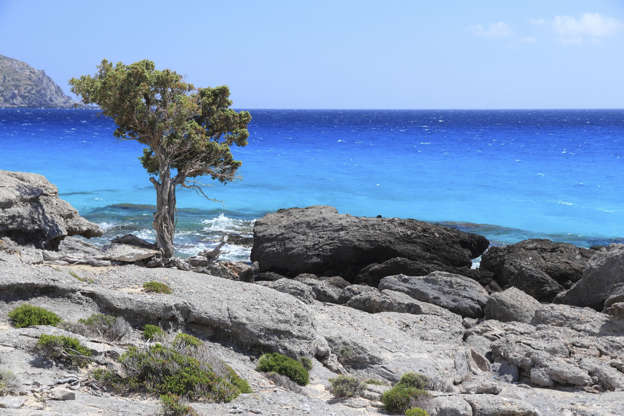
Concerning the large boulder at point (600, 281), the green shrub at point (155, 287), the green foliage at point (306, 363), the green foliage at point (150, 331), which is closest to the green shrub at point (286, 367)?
the green foliage at point (306, 363)

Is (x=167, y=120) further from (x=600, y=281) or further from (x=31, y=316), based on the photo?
(x=600, y=281)

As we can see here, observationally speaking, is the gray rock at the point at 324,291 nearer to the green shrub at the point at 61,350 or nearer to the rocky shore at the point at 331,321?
the rocky shore at the point at 331,321

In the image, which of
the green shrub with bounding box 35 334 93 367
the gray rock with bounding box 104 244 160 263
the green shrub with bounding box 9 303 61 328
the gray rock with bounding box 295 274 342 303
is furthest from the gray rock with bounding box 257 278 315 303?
the green shrub with bounding box 35 334 93 367

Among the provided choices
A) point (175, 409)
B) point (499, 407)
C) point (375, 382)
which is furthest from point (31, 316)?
point (499, 407)

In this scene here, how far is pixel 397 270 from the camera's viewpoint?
1129 inches

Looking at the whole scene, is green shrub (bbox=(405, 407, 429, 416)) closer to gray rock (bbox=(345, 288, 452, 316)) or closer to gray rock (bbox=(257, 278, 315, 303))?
gray rock (bbox=(257, 278, 315, 303))

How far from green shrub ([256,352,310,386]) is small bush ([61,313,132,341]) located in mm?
3530

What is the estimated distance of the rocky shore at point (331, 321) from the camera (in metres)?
12.5

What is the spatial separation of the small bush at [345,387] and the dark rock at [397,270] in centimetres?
1453

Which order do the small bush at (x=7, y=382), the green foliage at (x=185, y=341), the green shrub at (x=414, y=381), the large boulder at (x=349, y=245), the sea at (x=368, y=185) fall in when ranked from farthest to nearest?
the sea at (x=368, y=185) → the large boulder at (x=349, y=245) → the green shrub at (x=414, y=381) → the green foliage at (x=185, y=341) → the small bush at (x=7, y=382)

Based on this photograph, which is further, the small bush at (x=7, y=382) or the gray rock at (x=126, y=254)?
the gray rock at (x=126, y=254)

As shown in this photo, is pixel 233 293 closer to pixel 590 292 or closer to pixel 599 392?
pixel 599 392

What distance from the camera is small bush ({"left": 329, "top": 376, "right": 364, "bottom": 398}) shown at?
1380 centimetres

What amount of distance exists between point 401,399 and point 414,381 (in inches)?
80.9
